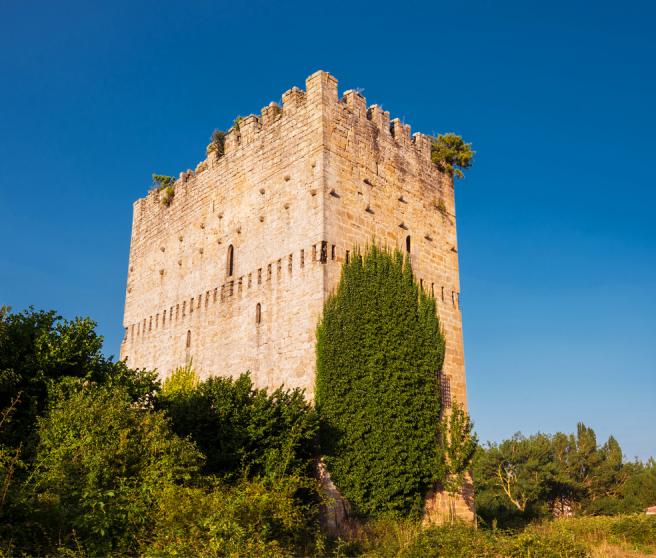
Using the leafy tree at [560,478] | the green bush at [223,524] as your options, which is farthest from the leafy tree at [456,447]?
the leafy tree at [560,478]

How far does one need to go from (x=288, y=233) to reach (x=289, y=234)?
0.05 metres

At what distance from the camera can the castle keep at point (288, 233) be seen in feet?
58.8

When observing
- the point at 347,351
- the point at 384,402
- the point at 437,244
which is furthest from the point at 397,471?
the point at 437,244

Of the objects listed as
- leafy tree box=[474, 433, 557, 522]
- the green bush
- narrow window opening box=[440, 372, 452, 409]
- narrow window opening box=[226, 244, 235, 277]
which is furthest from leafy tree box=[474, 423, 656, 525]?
the green bush

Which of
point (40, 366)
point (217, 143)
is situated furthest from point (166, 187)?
point (40, 366)

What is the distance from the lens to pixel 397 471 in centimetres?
1638

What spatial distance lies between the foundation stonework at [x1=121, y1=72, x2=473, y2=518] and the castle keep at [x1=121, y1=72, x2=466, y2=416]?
4 centimetres

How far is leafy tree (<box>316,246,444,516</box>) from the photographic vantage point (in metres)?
16.1

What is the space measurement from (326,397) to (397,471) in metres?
2.60

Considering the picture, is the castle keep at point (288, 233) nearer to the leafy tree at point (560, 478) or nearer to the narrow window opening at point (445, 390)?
the narrow window opening at point (445, 390)

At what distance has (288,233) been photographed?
1872 cm

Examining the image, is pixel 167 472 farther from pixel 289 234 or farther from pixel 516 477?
pixel 516 477

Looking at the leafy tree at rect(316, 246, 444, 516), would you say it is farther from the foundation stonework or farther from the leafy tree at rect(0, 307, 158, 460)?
the leafy tree at rect(0, 307, 158, 460)

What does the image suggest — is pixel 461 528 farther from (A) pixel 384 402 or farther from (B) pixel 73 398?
(B) pixel 73 398
